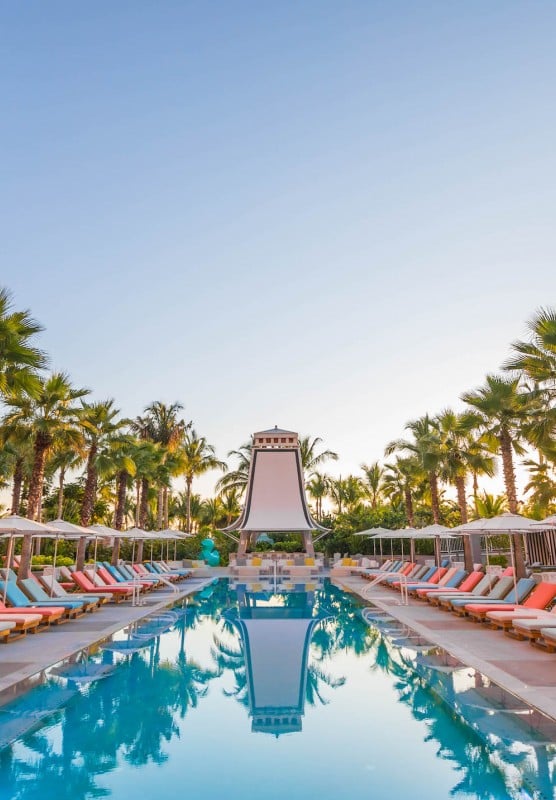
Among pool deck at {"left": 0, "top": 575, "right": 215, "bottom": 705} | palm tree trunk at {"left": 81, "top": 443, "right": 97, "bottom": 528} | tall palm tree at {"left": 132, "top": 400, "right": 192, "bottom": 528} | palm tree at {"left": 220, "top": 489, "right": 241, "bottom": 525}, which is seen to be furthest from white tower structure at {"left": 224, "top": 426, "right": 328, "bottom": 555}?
palm tree at {"left": 220, "top": 489, "right": 241, "bottom": 525}

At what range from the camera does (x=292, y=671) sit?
9117mm

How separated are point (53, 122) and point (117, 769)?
14.5 m

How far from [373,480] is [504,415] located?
110ft

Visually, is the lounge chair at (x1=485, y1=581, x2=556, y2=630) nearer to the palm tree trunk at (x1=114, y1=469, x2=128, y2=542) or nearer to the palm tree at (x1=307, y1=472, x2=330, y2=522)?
the palm tree trunk at (x1=114, y1=469, x2=128, y2=542)

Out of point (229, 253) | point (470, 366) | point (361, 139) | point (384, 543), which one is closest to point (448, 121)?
Result: point (361, 139)

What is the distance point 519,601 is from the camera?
A: 1301cm

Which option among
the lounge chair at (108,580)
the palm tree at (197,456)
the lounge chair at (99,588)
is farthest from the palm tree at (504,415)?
the palm tree at (197,456)

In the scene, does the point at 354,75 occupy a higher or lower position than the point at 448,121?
higher

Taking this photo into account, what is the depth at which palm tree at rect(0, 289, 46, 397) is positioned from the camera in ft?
39.2

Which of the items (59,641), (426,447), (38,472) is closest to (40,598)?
(59,641)

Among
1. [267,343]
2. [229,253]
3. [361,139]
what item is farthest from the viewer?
[267,343]

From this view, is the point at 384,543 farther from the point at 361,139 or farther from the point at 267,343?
the point at 361,139

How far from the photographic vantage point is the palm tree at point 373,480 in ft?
171

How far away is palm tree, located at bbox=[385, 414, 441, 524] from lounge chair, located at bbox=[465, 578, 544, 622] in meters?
10.9
